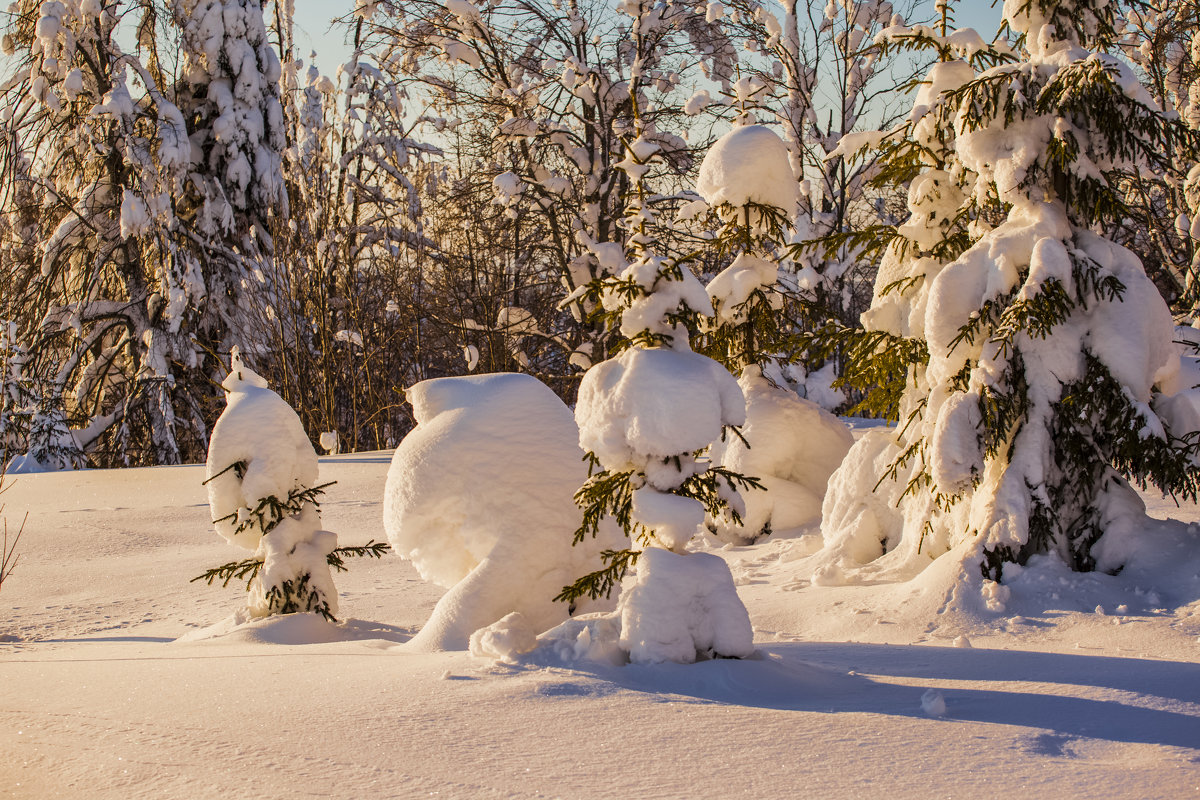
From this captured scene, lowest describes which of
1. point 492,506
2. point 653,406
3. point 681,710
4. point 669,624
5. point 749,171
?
point 681,710

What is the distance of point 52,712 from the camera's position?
3.68 m

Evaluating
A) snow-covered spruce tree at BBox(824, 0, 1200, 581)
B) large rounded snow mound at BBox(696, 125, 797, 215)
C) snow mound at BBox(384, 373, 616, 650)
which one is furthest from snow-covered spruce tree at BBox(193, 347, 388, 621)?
large rounded snow mound at BBox(696, 125, 797, 215)

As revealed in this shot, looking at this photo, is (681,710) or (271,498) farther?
(271,498)

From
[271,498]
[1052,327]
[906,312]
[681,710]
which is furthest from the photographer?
[906,312]

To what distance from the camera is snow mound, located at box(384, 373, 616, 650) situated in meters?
5.13

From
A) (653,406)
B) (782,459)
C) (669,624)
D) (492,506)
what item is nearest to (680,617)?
(669,624)

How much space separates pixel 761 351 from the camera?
9562mm

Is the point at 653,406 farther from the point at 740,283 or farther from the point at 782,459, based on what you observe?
the point at 782,459

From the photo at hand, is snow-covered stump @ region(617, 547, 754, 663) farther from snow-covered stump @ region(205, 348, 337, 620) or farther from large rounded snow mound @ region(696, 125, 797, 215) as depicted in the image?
large rounded snow mound @ region(696, 125, 797, 215)

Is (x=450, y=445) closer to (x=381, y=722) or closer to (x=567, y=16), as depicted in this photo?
(x=381, y=722)

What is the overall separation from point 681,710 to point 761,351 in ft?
21.0

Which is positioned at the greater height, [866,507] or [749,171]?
[749,171]

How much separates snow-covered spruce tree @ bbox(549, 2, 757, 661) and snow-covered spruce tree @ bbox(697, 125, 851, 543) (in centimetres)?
420

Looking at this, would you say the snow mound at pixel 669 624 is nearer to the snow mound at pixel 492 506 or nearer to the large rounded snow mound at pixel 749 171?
the snow mound at pixel 492 506
